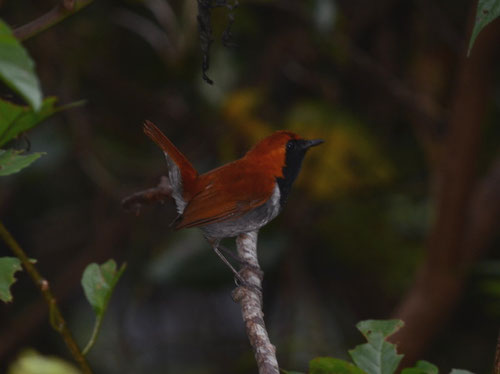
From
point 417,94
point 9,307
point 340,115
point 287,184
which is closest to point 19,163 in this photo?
point 287,184

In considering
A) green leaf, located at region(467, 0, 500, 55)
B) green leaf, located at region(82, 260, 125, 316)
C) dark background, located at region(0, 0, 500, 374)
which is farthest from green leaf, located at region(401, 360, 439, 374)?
dark background, located at region(0, 0, 500, 374)

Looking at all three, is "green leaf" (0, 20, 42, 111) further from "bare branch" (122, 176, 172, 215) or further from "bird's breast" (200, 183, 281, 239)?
"bird's breast" (200, 183, 281, 239)

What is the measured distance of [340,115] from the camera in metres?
4.01

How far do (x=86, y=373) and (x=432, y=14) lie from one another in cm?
321

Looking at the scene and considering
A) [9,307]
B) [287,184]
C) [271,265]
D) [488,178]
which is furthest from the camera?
[9,307]

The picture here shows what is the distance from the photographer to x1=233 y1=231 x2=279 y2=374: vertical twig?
143 centimetres

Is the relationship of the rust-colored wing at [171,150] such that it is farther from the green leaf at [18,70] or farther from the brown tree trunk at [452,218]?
the green leaf at [18,70]

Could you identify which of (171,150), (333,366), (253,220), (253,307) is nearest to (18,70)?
(333,366)

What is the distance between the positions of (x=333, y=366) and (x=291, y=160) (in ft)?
5.24

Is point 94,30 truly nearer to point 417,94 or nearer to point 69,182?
point 69,182

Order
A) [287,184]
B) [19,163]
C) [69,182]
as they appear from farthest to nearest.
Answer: [69,182], [287,184], [19,163]

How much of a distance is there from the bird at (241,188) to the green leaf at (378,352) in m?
1.34

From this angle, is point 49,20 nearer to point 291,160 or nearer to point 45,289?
point 45,289

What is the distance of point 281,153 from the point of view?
2764mm
